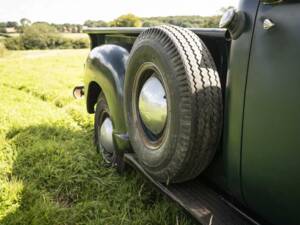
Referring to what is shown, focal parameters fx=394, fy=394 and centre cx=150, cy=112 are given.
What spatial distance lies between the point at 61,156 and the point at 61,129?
1094mm

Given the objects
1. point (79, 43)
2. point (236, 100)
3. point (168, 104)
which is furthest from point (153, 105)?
point (79, 43)

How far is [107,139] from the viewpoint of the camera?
3.37 meters

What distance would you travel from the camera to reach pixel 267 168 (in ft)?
5.08

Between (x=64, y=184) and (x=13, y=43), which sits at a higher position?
(x=64, y=184)

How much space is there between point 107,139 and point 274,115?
81.8 inches

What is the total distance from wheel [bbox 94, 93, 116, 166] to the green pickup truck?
2.16ft

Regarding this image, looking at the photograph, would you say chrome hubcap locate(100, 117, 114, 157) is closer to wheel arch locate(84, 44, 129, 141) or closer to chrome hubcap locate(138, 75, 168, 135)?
wheel arch locate(84, 44, 129, 141)

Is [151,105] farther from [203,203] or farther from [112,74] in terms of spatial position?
[112,74]

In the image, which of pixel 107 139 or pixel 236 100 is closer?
pixel 236 100

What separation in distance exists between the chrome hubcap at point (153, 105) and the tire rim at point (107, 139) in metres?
1.01

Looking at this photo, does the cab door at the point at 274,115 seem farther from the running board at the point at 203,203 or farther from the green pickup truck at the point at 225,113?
the running board at the point at 203,203

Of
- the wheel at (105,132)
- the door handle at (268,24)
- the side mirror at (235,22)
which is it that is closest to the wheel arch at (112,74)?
the wheel at (105,132)

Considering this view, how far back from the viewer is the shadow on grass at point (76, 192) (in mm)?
2676

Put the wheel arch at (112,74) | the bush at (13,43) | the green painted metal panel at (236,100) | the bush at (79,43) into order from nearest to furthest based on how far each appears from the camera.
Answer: the green painted metal panel at (236,100)
the wheel arch at (112,74)
the bush at (13,43)
the bush at (79,43)
